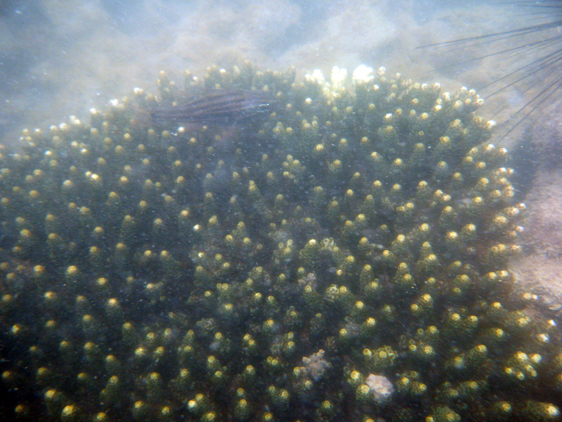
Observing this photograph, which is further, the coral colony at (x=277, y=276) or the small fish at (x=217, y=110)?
the small fish at (x=217, y=110)

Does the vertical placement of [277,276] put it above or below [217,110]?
below

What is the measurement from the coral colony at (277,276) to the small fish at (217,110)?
0.35 ft

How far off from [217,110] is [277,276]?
325 cm

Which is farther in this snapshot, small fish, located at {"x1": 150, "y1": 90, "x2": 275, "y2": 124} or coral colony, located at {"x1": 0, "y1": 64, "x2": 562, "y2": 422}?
small fish, located at {"x1": 150, "y1": 90, "x2": 275, "y2": 124}

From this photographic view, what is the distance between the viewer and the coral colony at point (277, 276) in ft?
7.91

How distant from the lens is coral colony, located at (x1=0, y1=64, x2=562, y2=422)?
7.91 feet

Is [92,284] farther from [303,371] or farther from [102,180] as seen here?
[303,371]

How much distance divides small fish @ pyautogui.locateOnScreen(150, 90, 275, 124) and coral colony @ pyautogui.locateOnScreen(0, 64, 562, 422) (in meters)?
0.11

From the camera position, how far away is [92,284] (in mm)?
3373

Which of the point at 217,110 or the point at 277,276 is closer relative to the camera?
the point at 277,276

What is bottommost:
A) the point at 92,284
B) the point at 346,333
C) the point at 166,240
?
the point at 346,333

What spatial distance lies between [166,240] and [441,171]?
14.1 ft

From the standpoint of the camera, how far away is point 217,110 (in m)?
4.56

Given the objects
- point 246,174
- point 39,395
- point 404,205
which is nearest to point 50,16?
point 246,174
